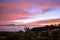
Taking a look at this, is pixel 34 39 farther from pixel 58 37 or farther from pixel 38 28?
pixel 38 28

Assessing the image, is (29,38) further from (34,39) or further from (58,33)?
(58,33)

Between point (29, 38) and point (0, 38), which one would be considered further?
point (29, 38)

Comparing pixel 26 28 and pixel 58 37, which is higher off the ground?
pixel 26 28

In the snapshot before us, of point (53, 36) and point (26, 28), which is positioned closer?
point (53, 36)

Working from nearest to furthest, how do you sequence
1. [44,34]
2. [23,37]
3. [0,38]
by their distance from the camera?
1. [0,38]
2. [23,37]
3. [44,34]

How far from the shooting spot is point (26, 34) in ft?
75.3

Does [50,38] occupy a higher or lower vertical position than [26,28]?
lower

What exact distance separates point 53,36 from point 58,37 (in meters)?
0.66

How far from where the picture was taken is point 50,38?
2245 centimetres

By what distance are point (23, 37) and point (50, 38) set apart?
11.5 feet

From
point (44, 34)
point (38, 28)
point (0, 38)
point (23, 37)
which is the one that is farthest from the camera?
point (38, 28)

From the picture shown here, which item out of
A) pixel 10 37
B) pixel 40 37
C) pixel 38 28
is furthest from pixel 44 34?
pixel 38 28

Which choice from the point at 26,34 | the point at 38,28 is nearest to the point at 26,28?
the point at 26,34

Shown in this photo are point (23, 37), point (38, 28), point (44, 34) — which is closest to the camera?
point (23, 37)
